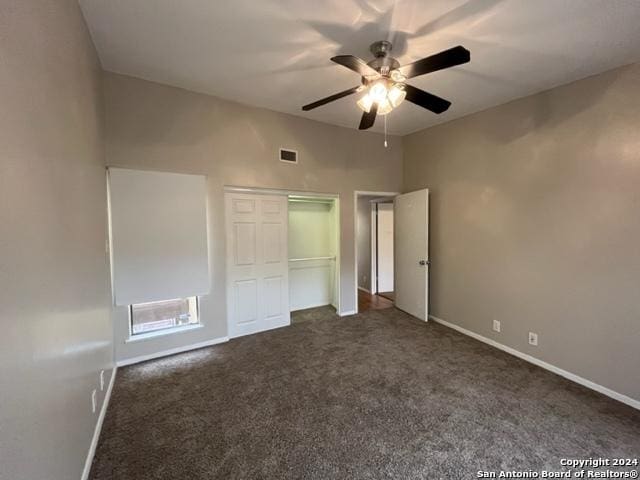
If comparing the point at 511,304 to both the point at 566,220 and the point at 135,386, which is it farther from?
the point at 135,386

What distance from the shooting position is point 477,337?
3.50m

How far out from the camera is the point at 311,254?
15.7 feet

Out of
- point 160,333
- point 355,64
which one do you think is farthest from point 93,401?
point 355,64

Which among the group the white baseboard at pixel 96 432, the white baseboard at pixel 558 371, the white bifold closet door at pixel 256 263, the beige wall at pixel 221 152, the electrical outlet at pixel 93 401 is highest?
the beige wall at pixel 221 152

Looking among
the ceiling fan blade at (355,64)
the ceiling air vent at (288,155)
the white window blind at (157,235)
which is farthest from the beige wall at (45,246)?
the ceiling air vent at (288,155)

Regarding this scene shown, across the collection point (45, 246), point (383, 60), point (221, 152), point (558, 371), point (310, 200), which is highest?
point (383, 60)

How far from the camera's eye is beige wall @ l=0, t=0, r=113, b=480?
91 cm

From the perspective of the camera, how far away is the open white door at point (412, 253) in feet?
13.2

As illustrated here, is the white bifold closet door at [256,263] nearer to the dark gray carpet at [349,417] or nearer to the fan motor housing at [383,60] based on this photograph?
the dark gray carpet at [349,417]

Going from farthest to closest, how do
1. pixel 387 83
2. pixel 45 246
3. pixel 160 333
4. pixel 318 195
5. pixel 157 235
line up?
pixel 318 195, pixel 160 333, pixel 157 235, pixel 387 83, pixel 45 246

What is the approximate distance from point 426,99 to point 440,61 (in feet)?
1.44

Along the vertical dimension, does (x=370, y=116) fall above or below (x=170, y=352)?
above

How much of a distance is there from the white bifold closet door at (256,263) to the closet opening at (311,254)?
2.12ft

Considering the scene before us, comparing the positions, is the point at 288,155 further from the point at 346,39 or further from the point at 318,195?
the point at 346,39
